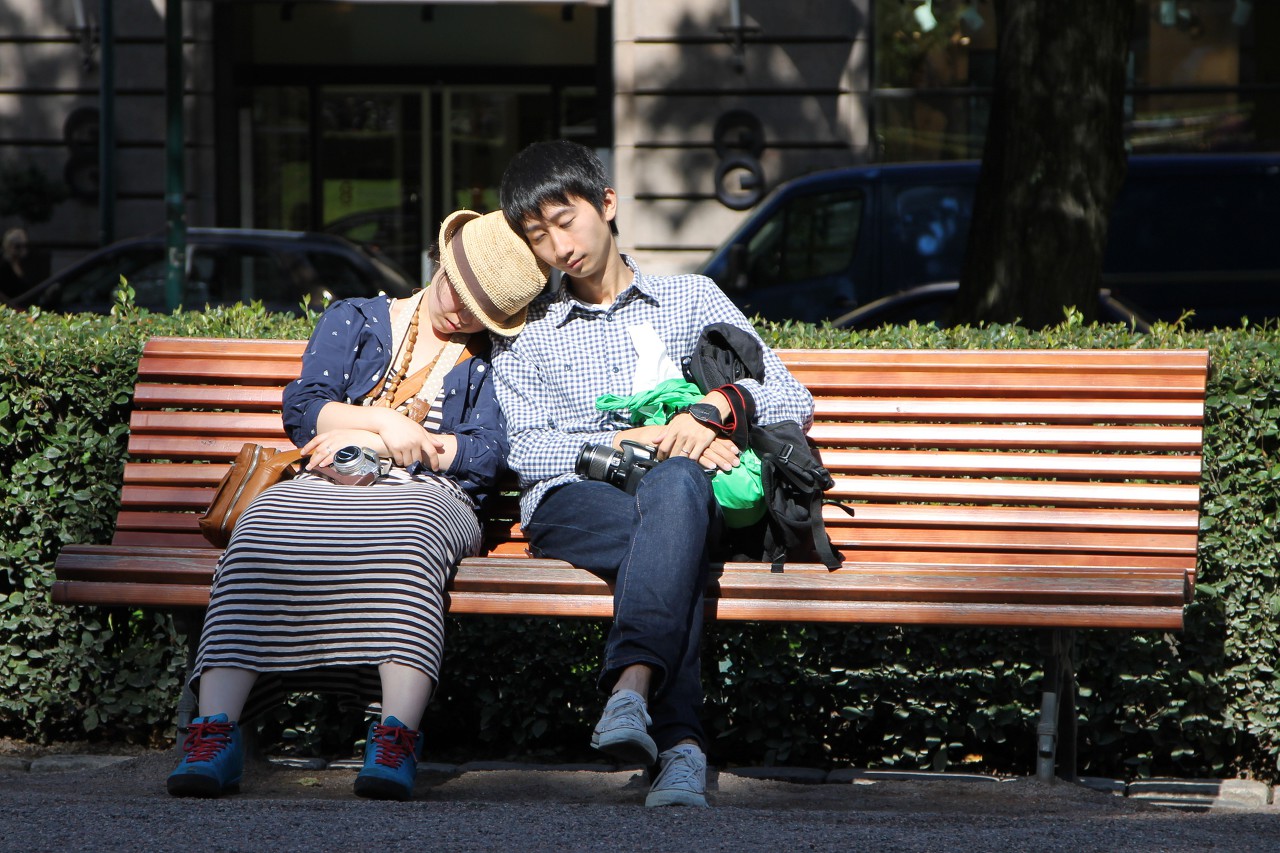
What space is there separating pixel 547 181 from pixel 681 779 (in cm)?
161

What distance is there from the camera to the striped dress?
137 inches

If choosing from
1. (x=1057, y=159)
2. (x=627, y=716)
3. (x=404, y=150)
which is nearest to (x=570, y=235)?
(x=627, y=716)

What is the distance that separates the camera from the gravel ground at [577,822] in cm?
301

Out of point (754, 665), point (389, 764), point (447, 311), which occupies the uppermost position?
point (447, 311)

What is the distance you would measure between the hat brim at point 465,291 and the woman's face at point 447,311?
0.07 ft

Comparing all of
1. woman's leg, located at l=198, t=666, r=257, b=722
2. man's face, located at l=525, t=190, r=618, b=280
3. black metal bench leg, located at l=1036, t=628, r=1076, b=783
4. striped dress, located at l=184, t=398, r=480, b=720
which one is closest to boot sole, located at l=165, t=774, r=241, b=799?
woman's leg, located at l=198, t=666, r=257, b=722

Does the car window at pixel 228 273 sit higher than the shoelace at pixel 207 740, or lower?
higher

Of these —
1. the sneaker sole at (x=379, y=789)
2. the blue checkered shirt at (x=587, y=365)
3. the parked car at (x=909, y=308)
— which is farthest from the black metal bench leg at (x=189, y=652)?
the parked car at (x=909, y=308)

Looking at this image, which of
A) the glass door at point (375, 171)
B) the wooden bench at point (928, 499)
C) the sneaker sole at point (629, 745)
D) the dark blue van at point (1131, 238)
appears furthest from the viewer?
the glass door at point (375, 171)

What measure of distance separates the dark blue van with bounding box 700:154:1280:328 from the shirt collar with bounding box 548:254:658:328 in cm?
571

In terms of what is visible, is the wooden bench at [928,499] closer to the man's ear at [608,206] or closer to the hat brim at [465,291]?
the hat brim at [465,291]

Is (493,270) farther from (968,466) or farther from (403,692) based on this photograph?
(968,466)

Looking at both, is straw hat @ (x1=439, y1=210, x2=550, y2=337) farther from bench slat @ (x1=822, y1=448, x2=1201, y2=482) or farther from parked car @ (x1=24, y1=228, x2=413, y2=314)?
parked car @ (x1=24, y1=228, x2=413, y2=314)

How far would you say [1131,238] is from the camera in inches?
398
